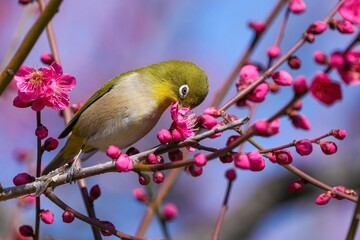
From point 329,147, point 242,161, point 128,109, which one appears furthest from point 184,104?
point 242,161

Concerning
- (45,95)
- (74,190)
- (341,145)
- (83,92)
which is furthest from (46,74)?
(83,92)

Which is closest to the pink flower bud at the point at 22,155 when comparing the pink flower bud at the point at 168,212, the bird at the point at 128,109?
the bird at the point at 128,109

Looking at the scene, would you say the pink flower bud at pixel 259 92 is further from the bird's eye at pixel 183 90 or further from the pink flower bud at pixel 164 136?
the bird's eye at pixel 183 90

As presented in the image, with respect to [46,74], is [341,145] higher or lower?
higher

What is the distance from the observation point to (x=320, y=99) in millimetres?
1750

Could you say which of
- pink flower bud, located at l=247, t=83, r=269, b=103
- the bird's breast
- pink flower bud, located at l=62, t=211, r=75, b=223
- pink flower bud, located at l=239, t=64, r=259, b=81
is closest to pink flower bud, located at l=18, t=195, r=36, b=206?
the bird's breast

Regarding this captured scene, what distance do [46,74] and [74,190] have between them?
518cm

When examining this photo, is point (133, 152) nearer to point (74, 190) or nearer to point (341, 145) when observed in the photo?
point (74, 190)

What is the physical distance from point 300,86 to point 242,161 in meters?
0.38

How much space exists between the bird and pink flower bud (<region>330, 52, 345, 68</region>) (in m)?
2.32

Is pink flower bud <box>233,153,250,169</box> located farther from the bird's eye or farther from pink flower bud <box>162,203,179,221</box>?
the bird's eye

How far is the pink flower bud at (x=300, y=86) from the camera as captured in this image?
5.61 feet

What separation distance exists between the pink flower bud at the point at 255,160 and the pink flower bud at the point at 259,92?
223mm

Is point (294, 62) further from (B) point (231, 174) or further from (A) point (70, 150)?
(A) point (70, 150)
